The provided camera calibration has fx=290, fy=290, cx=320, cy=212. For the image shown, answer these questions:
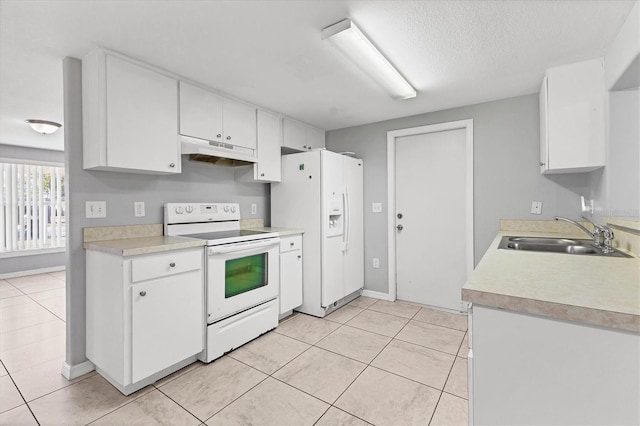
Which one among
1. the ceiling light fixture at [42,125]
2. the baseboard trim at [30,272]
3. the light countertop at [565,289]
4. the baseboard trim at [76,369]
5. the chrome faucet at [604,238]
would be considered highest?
the ceiling light fixture at [42,125]

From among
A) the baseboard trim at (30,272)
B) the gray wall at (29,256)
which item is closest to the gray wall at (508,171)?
the gray wall at (29,256)

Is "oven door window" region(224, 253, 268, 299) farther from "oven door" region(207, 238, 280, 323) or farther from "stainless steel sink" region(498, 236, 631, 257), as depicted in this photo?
"stainless steel sink" region(498, 236, 631, 257)

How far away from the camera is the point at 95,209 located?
2133 mm

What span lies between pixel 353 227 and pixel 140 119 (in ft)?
8.06

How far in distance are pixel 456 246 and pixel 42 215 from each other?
22.1 ft

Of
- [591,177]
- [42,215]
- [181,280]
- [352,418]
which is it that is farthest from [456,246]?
[42,215]

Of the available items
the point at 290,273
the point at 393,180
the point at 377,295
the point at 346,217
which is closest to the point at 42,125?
the point at 290,273

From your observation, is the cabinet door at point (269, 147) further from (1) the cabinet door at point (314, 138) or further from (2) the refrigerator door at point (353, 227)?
(2) the refrigerator door at point (353, 227)

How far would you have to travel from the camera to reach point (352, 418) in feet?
5.38

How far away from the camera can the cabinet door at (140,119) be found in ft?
6.45

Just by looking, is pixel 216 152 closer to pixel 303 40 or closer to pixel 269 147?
pixel 269 147

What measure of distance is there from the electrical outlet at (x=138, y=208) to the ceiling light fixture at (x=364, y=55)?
190 centimetres

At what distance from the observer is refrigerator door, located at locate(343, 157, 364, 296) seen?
3488 millimetres

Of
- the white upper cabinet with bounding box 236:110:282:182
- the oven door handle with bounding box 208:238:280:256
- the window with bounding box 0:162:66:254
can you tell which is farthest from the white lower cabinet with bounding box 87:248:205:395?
the window with bounding box 0:162:66:254
